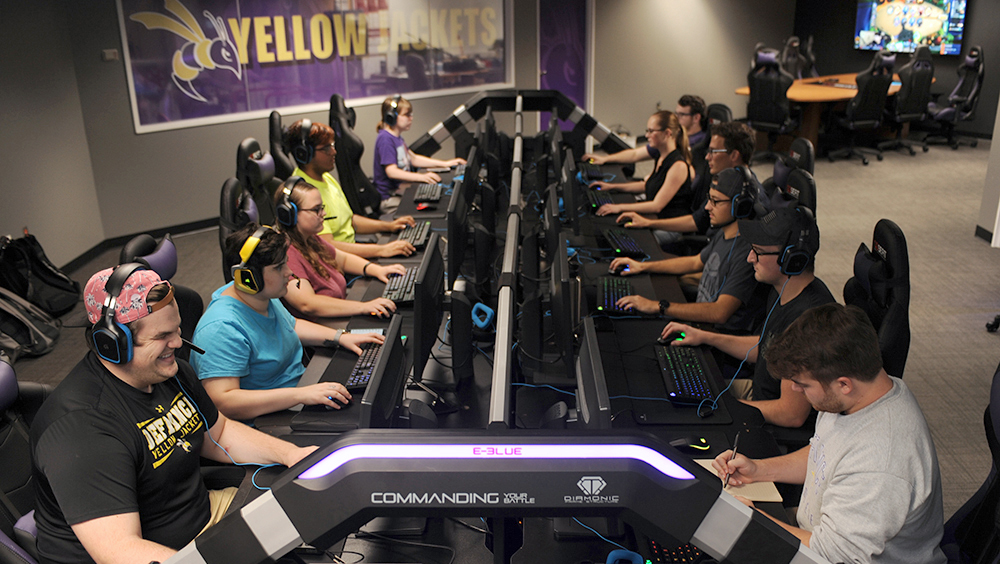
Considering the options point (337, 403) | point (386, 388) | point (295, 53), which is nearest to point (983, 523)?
point (386, 388)

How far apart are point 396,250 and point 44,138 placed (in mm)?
3135

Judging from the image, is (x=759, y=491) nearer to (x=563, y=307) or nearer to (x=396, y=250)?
(x=563, y=307)

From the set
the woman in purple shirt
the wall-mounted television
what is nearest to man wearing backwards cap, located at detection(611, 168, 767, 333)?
the woman in purple shirt

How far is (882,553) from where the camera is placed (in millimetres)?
1562

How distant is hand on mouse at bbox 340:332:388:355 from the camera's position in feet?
8.64

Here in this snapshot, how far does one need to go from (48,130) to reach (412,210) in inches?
109

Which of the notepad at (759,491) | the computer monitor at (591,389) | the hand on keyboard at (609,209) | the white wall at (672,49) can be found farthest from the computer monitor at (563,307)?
the white wall at (672,49)

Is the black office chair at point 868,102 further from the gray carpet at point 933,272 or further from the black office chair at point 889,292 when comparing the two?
the black office chair at point 889,292

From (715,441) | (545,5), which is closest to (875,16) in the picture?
(545,5)

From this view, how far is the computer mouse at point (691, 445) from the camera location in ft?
6.66

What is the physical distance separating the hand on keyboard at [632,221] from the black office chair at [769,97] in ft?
14.3

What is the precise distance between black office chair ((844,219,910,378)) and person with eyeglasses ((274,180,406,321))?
1736 mm

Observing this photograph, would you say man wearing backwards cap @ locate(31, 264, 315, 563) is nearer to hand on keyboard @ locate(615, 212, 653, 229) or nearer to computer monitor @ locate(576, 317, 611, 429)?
computer monitor @ locate(576, 317, 611, 429)

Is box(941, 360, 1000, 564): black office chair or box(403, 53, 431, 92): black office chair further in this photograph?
box(403, 53, 431, 92): black office chair
